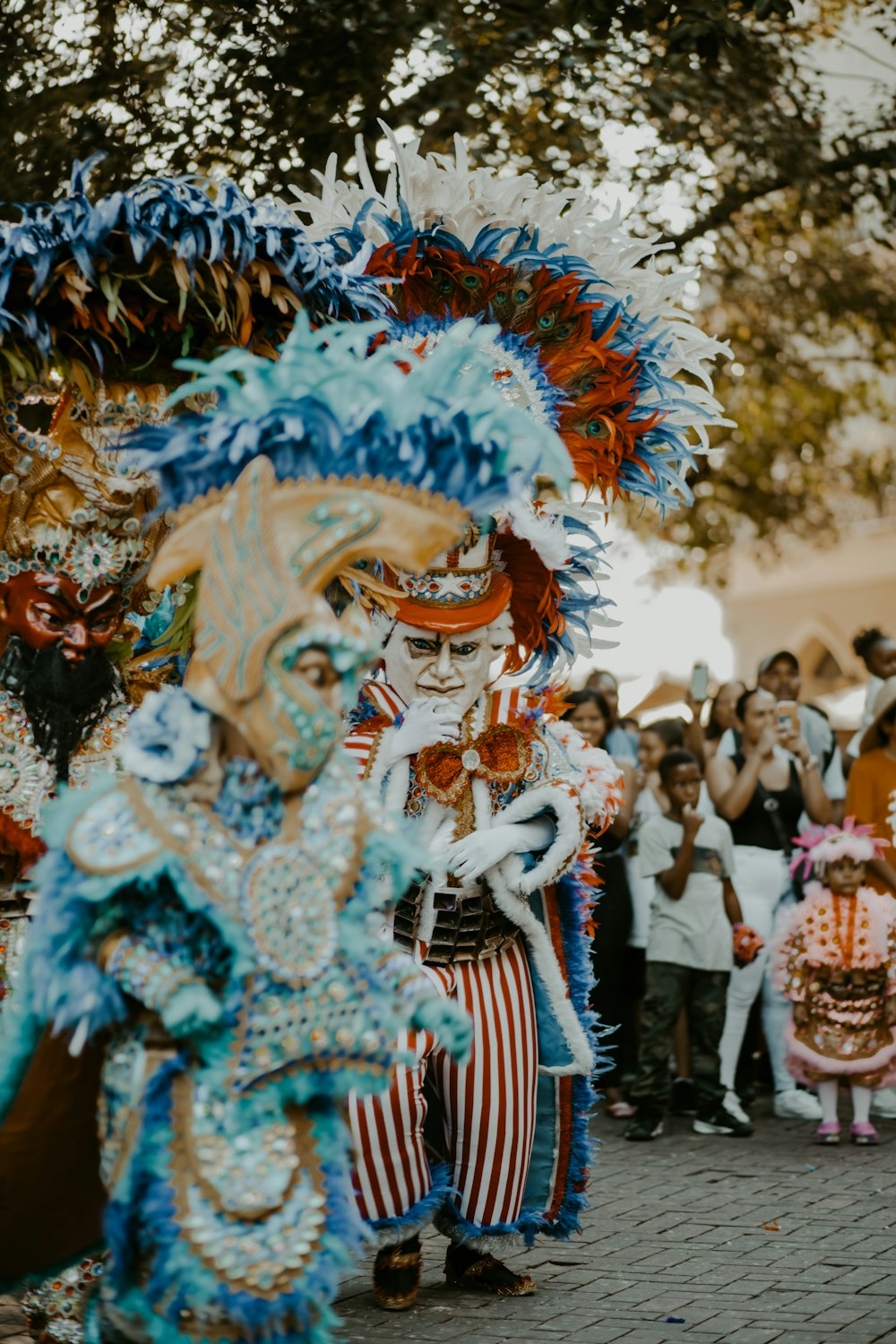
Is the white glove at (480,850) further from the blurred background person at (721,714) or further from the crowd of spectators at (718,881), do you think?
the blurred background person at (721,714)

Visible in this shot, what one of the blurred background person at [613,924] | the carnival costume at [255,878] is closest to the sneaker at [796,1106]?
the blurred background person at [613,924]

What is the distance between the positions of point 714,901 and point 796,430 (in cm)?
984

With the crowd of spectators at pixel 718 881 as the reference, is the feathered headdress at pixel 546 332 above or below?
above

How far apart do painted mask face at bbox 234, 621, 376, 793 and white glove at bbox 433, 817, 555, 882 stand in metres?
1.76

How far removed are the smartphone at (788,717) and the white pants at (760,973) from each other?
59 centimetres

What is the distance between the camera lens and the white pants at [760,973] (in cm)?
823

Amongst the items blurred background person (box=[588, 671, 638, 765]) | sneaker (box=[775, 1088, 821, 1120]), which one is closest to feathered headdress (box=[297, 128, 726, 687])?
blurred background person (box=[588, 671, 638, 765])

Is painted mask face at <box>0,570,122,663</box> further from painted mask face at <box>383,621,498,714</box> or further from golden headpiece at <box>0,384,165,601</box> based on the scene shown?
painted mask face at <box>383,621,498,714</box>

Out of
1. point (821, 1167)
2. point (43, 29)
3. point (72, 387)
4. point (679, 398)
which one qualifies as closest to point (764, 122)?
point (43, 29)

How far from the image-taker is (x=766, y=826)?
8.52 metres

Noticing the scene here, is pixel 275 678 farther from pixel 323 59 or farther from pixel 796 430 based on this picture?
pixel 796 430

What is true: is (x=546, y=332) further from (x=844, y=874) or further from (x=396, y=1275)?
(x=844, y=874)

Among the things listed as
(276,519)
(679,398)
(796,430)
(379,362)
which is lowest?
(796,430)

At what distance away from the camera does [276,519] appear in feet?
11.0
